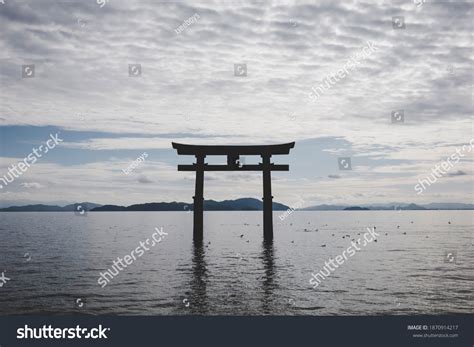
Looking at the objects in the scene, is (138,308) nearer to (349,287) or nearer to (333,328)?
(333,328)

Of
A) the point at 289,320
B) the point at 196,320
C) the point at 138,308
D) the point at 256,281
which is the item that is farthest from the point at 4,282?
the point at 289,320

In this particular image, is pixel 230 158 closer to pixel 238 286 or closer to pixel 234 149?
pixel 234 149

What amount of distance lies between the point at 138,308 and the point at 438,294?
9263mm

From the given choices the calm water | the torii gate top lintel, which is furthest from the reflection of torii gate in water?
the calm water

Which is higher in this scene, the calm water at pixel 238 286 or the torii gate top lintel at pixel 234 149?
the torii gate top lintel at pixel 234 149

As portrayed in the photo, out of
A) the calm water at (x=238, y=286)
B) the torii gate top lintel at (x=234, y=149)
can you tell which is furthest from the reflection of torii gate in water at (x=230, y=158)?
the calm water at (x=238, y=286)

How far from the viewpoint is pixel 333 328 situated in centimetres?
861

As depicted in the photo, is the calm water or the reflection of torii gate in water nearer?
the calm water

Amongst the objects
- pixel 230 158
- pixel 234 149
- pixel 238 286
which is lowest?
pixel 238 286

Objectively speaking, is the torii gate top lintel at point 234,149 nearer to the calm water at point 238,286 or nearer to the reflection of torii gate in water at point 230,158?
the reflection of torii gate in water at point 230,158

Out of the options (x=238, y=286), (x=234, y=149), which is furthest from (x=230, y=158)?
(x=238, y=286)

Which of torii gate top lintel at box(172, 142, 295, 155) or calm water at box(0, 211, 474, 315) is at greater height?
torii gate top lintel at box(172, 142, 295, 155)

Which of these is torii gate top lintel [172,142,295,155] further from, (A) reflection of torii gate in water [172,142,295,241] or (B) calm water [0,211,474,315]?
(B) calm water [0,211,474,315]

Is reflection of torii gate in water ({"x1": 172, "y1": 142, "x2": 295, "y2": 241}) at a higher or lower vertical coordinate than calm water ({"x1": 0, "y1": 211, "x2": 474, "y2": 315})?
higher
